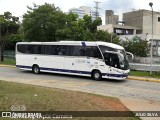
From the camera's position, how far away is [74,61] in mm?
23297

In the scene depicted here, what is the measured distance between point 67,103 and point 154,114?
3077mm

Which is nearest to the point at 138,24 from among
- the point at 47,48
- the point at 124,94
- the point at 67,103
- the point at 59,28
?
the point at 59,28

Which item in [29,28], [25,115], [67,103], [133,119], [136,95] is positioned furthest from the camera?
[29,28]

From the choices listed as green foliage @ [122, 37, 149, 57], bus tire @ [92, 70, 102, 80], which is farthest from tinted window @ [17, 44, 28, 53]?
green foliage @ [122, 37, 149, 57]

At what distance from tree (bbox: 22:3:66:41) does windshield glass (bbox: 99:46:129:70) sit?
13715mm

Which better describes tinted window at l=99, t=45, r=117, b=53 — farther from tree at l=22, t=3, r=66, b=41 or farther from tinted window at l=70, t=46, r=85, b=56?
tree at l=22, t=3, r=66, b=41

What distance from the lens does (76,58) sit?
912 inches

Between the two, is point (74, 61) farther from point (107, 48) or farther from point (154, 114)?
point (154, 114)

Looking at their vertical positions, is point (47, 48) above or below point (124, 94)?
above

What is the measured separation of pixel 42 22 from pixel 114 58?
1511cm

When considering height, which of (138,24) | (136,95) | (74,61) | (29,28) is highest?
(138,24)

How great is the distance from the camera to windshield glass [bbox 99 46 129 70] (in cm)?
2106

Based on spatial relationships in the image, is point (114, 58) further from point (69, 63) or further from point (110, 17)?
point (110, 17)

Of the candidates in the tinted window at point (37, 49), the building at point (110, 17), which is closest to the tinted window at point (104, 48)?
the tinted window at point (37, 49)
